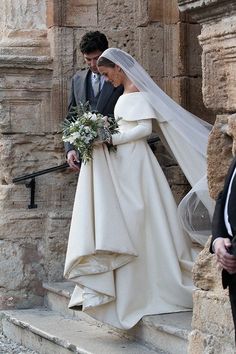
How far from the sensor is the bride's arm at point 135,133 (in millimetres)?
7121

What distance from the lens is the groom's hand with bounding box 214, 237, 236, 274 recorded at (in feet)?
14.4

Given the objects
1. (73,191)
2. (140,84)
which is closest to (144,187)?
(140,84)

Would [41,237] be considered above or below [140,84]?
below

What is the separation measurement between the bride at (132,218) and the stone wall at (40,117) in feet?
4.71

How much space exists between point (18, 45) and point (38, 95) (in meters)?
0.46

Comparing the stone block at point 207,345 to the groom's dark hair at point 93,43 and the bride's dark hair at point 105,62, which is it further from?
the groom's dark hair at point 93,43

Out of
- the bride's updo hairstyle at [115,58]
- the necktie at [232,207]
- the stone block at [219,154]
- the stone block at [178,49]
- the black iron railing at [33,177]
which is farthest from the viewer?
the stone block at [178,49]

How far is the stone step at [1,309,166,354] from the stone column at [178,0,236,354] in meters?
1.48

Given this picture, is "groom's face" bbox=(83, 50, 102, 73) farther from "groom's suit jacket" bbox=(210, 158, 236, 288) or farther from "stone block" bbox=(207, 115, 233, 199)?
"groom's suit jacket" bbox=(210, 158, 236, 288)

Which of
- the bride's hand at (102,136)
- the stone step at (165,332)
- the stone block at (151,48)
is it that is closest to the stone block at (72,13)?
the stone block at (151,48)

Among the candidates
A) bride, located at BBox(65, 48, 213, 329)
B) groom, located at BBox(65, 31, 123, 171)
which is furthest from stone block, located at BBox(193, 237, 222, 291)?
groom, located at BBox(65, 31, 123, 171)

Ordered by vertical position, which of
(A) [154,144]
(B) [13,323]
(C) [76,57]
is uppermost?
(C) [76,57]

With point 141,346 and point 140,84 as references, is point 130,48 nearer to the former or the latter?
point 140,84

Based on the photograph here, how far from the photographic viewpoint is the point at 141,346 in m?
6.86
